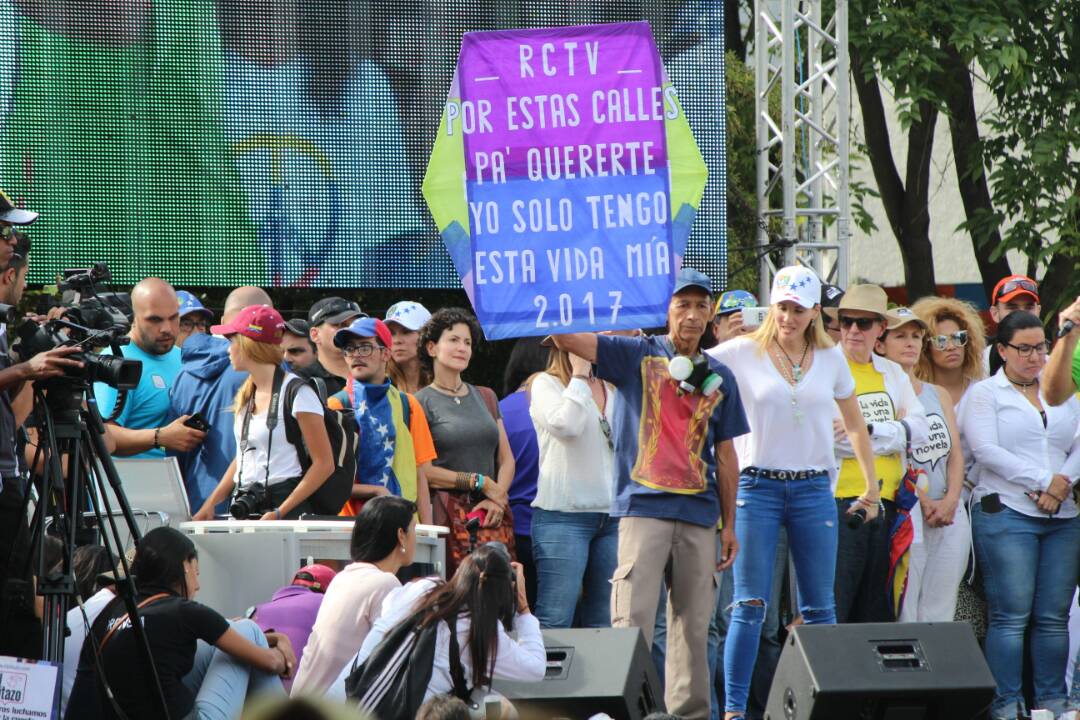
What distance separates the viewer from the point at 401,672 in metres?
4.70

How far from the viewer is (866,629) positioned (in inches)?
211

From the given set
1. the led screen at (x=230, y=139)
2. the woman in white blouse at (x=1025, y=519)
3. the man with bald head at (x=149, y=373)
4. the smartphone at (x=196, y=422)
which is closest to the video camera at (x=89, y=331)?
the smartphone at (x=196, y=422)

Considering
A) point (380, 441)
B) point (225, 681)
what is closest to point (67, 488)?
point (225, 681)

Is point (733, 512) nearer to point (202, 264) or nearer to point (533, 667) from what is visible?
point (533, 667)

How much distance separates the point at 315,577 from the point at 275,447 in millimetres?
673

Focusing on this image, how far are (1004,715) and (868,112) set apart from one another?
8371 millimetres

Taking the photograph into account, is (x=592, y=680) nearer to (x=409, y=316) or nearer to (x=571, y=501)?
(x=571, y=501)

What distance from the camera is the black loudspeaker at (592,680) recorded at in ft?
16.8

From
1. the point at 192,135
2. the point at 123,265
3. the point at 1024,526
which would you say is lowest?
the point at 1024,526

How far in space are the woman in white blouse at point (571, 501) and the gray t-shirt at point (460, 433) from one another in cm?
28

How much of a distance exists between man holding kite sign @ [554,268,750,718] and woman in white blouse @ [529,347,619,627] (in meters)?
0.64

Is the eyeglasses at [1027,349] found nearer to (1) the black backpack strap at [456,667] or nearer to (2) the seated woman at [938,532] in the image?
(2) the seated woman at [938,532]

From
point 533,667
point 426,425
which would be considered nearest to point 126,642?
point 533,667

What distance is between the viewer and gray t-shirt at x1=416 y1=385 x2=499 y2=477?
23.0 feet
